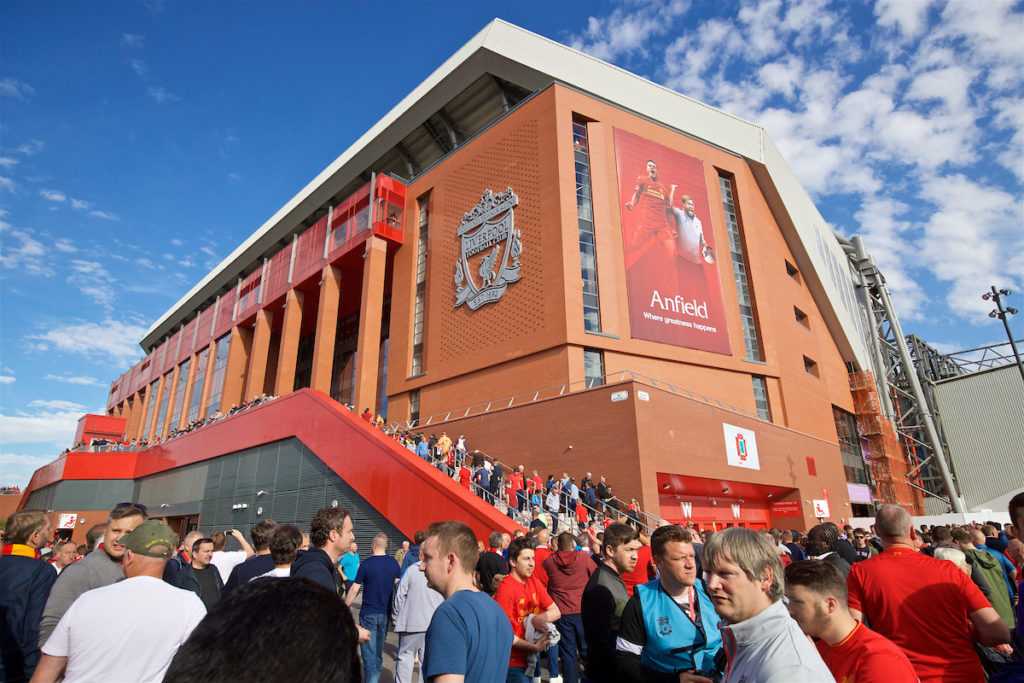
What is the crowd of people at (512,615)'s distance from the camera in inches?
44.2

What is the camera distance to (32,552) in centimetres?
436

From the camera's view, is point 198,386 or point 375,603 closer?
point 375,603

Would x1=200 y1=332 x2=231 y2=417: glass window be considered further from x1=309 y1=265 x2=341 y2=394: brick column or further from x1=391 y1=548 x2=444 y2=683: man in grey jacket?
x1=391 y1=548 x2=444 y2=683: man in grey jacket

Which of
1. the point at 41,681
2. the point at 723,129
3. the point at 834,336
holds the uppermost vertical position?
the point at 723,129

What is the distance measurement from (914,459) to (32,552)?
53859 mm

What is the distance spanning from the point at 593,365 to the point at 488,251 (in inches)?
329

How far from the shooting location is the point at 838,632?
8.12 ft

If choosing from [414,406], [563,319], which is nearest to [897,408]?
[563,319]

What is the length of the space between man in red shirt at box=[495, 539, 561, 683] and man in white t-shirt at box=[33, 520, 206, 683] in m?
2.32

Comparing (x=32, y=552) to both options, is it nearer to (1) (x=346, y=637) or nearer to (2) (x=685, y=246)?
(1) (x=346, y=637)

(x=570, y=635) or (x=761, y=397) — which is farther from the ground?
(x=761, y=397)

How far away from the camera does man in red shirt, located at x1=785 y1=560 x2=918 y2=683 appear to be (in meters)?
2.28

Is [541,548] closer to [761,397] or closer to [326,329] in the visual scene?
[761,397]

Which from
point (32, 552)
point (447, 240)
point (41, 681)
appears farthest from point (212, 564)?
point (447, 240)
